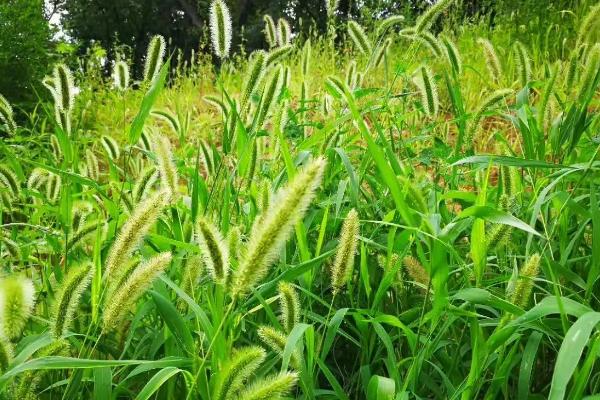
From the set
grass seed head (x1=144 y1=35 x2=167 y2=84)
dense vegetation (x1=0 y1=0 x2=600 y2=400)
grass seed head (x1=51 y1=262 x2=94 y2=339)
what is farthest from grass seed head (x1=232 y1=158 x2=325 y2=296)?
grass seed head (x1=144 y1=35 x2=167 y2=84)

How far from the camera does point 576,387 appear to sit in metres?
1.04

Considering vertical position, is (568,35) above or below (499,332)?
above

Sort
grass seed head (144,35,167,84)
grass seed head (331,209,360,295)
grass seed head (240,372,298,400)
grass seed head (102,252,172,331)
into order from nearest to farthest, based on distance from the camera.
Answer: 1. grass seed head (240,372,298,400)
2. grass seed head (102,252,172,331)
3. grass seed head (331,209,360,295)
4. grass seed head (144,35,167,84)

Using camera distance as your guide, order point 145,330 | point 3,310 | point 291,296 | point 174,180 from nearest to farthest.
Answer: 1. point 3,310
2. point 291,296
3. point 174,180
4. point 145,330

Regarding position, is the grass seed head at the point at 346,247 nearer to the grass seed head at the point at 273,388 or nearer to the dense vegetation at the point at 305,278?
the dense vegetation at the point at 305,278

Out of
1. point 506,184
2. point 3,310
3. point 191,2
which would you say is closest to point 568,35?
point 506,184

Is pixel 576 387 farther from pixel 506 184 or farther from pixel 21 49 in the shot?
pixel 21 49

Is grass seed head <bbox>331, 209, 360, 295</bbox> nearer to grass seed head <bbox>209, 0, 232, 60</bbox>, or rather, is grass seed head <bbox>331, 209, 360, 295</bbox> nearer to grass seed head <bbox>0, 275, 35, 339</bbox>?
grass seed head <bbox>0, 275, 35, 339</bbox>

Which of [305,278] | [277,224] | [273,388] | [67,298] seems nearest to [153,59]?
[305,278]

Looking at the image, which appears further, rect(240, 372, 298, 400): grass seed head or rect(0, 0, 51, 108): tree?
rect(0, 0, 51, 108): tree

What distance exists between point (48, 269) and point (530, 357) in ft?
3.80

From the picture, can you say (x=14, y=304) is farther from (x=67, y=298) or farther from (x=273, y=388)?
(x=273, y=388)

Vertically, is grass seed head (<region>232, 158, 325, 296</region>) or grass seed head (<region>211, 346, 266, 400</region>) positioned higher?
grass seed head (<region>232, 158, 325, 296</region>)

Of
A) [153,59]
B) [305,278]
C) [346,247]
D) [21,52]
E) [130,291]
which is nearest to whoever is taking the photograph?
[130,291]
